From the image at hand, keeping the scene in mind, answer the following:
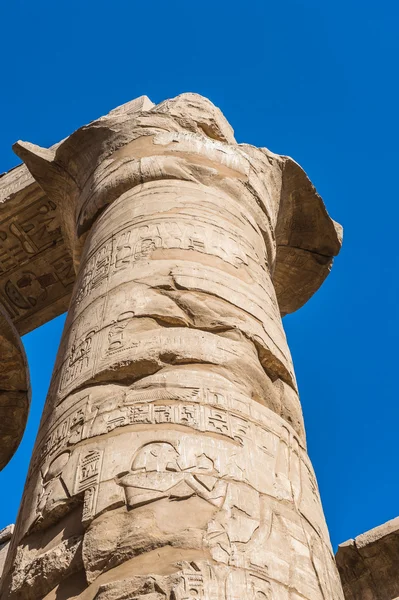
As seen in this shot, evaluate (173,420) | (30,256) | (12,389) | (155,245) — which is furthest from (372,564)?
(173,420)

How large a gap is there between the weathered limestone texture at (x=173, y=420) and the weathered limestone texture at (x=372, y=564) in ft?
12.5

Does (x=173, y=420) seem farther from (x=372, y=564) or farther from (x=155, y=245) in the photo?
(x=372, y=564)

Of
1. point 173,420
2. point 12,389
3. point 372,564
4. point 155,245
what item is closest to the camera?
point 173,420

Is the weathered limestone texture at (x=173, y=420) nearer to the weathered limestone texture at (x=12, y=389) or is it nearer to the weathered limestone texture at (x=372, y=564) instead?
the weathered limestone texture at (x=12, y=389)

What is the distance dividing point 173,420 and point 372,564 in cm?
562

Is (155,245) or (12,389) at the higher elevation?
(12,389)

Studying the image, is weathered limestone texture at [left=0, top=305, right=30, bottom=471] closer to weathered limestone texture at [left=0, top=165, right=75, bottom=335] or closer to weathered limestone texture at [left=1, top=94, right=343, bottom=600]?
weathered limestone texture at [left=0, top=165, right=75, bottom=335]

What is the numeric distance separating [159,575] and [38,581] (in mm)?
595

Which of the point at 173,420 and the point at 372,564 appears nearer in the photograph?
the point at 173,420

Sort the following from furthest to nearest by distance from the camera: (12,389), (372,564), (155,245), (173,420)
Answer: (12,389) < (372,564) < (155,245) < (173,420)

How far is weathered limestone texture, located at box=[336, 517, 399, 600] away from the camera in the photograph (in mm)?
7660

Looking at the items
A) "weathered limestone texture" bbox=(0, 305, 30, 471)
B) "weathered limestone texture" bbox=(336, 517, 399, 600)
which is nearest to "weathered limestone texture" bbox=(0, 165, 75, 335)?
"weathered limestone texture" bbox=(0, 305, 30, 471)

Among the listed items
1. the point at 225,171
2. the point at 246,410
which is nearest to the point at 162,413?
the point at 246,410

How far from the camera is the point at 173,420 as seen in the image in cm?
298
